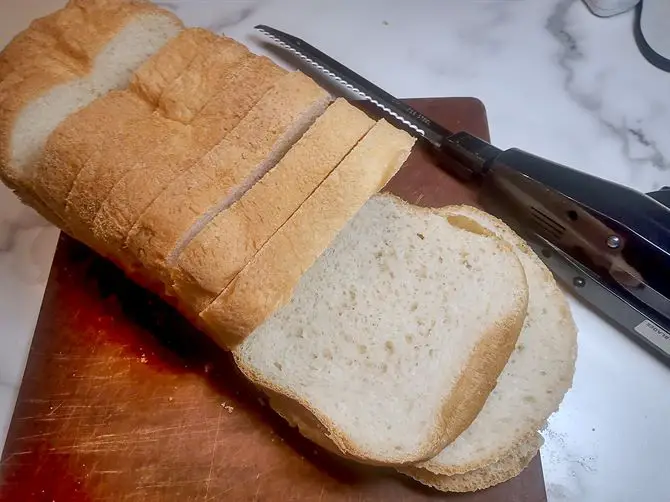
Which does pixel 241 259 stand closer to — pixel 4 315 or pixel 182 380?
pixel 182 380

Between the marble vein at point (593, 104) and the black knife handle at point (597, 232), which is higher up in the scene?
the marble vein at point (593, 104)

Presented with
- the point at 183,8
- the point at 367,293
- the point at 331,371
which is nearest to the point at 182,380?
the point at 331,371

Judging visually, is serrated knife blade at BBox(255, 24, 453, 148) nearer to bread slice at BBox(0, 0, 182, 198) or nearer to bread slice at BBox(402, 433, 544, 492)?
bread slice at BBox(0, 0, 182, 198)

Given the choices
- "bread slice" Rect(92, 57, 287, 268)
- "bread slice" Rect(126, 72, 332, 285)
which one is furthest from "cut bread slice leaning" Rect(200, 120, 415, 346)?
"bread slice" Rect(92, 57, 287, 268)

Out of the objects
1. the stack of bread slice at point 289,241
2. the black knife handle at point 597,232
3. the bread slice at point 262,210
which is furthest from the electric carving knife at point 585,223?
the bread slice at point 262,210

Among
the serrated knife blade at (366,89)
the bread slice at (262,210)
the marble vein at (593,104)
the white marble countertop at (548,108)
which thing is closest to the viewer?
the bread slice at (262,210)

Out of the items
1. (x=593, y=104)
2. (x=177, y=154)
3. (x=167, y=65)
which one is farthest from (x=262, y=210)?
(x=593, y=104)

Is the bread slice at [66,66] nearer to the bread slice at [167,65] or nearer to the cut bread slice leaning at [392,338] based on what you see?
the bread slice at [167,65]
